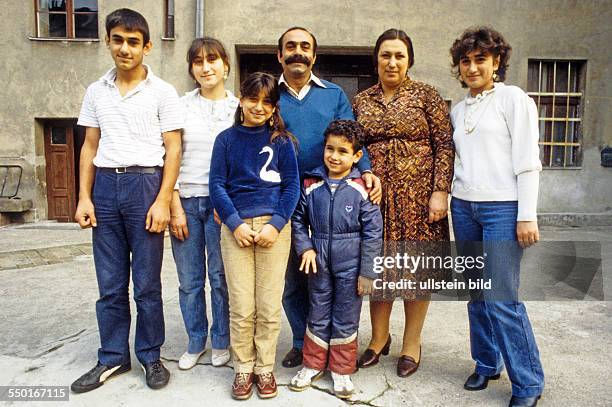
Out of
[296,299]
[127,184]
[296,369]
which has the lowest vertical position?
[296,369]

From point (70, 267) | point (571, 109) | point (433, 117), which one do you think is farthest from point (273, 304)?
point (571, 109)

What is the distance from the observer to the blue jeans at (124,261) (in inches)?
97.0

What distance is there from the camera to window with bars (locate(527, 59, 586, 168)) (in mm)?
8375

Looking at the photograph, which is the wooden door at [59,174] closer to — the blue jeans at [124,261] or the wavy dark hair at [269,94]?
the blue jeans at [124,261]

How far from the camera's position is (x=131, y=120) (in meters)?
2.45

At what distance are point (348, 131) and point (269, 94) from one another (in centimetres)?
45

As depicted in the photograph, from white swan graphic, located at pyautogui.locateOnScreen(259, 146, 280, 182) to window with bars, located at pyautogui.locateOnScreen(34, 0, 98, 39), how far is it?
719 centimetres

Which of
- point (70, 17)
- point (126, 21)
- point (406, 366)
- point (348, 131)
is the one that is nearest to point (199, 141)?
point (126, 21)

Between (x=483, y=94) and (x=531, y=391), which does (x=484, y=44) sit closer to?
(x=483, y=94)

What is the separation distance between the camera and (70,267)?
5312 mm

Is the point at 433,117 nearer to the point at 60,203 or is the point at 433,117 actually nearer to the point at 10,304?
the point at 10,304

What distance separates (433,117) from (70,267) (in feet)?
14.8

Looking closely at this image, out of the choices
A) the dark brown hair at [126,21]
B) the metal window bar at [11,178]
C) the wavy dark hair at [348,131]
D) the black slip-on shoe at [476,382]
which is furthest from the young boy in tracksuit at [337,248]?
the metal window bar at [11,178]

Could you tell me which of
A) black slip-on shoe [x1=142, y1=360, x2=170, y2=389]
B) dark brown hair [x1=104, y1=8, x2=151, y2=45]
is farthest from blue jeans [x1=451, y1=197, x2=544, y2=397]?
dark brown hair [x1=104, y1=8, x2=151, y2=45]
